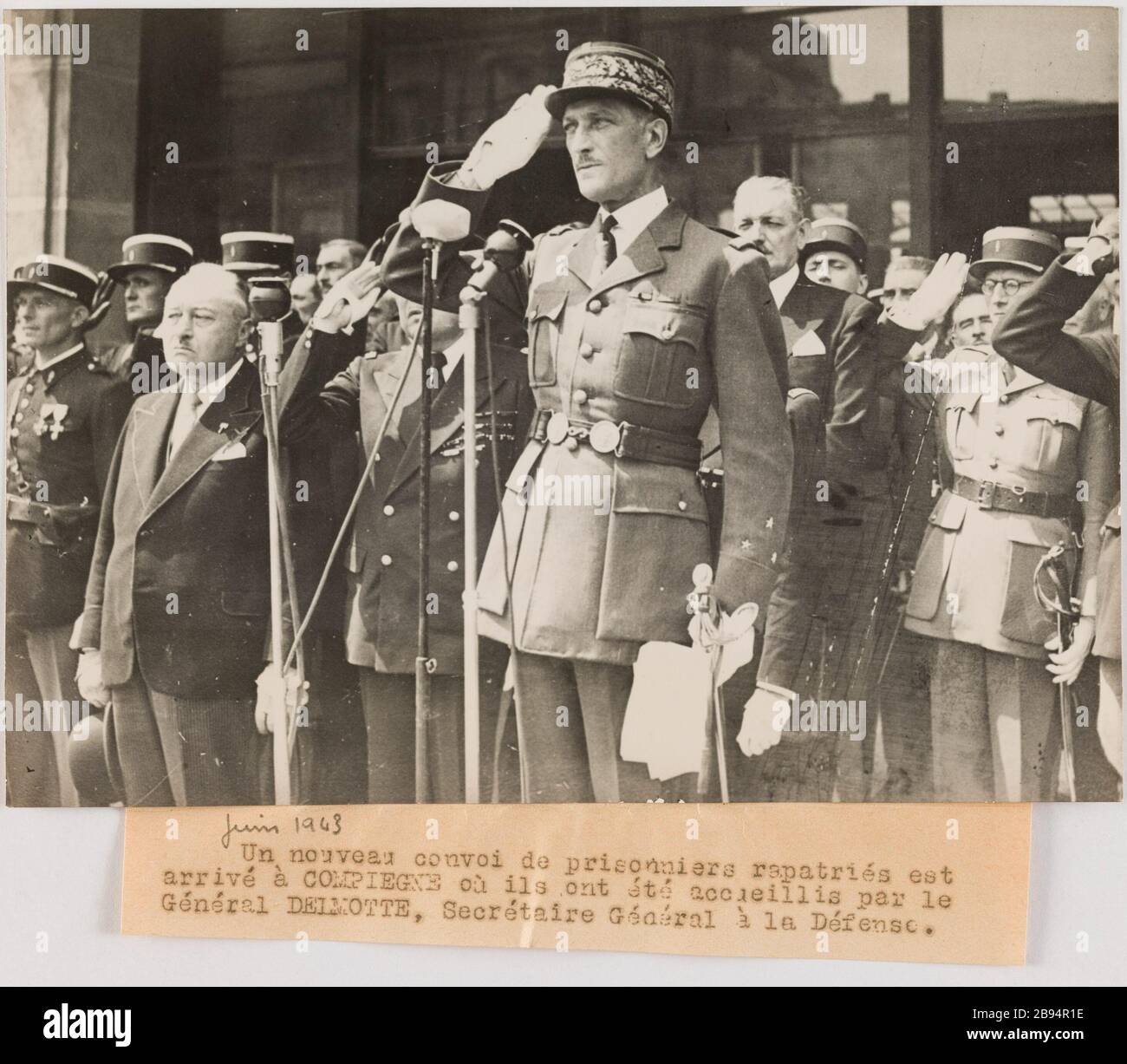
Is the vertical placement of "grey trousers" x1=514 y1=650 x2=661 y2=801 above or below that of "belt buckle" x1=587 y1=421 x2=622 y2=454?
below

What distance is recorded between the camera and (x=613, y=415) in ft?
6.28

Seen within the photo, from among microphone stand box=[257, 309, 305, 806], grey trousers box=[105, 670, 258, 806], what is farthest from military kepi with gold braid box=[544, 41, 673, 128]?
grey trousers box=[105, 670, 258, 806]

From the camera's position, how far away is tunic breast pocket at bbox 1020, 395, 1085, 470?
197 centimetres

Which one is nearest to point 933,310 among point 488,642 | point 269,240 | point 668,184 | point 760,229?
point 760,229

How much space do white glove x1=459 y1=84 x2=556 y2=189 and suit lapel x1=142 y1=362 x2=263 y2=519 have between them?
0.47m

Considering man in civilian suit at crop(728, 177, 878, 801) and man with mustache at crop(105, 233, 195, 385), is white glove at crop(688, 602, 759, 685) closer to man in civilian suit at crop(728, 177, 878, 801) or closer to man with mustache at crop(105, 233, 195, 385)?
man in civilian suit at crop(728, 177, 878, 801)

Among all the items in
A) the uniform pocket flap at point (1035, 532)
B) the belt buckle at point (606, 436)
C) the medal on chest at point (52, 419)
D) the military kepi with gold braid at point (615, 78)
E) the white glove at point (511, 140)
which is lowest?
the uniform pocket flap at point (1035, 532)

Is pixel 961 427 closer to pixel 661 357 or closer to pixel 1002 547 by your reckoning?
pixel 1002 547

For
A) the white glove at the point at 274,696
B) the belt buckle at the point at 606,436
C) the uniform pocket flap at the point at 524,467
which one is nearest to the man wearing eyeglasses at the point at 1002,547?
the belt buckle at the point at 606,436

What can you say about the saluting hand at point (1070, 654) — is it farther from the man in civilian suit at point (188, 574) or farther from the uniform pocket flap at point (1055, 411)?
the man in civilian suit at point (188, 574)

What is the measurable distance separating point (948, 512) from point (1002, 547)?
10 cm

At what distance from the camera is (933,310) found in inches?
77.2

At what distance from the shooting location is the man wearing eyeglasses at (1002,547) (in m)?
1.96
